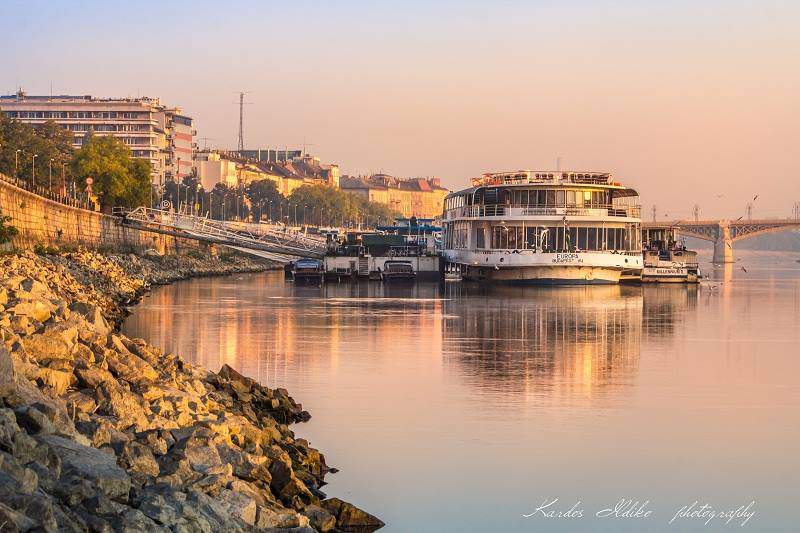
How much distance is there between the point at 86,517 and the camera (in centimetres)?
1094

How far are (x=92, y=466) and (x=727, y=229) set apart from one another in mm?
180362

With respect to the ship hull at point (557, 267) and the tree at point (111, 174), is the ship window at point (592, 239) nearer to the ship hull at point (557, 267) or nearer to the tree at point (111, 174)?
the ship hull at point (557, 267)

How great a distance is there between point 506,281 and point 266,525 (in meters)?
60.5

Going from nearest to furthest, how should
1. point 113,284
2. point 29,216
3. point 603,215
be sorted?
point 113,284 < point 29,216 < point 603,215

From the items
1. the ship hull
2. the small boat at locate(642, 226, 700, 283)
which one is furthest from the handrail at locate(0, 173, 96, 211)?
the small boat at locate(642, 226, 700, 283)

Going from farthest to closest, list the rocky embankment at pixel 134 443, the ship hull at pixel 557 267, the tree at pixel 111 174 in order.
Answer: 1. the tree at pixel 111 174
2. the ship hull at pixel 557 267
3. the rocky embankment at pixel 134 443

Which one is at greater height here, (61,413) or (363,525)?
(61,413)

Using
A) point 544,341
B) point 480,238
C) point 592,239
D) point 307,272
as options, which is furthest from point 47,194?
point 544,341

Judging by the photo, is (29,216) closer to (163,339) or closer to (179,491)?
(163,339)

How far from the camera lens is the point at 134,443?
46.3ft

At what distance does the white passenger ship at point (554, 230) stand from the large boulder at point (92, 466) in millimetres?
59569

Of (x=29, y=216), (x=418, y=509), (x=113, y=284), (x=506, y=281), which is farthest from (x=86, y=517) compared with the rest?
(x=506, y=281)

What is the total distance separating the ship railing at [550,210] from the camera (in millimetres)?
72562

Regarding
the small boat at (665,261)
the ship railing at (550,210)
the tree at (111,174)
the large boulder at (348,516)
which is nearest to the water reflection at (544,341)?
the ship railing at (550,210)
